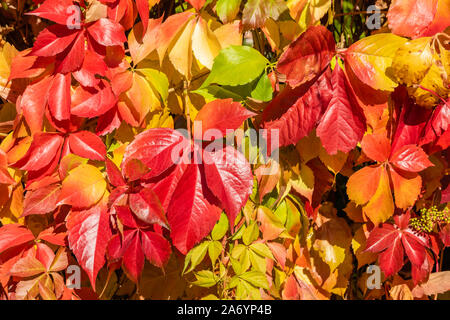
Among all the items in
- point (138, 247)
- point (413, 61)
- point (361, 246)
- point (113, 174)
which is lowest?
point (361, 246)

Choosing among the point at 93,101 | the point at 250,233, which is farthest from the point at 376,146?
the point at 93,101

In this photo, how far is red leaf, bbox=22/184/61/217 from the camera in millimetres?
752

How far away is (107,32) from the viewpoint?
0.72 meters

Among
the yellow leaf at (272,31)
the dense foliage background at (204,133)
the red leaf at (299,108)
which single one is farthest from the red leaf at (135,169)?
the yellow leaf at (272,31)

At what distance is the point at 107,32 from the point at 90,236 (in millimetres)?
343

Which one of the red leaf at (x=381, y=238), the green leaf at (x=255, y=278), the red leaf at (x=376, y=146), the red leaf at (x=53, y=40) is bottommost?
the red leaf at (x=381, y=238)

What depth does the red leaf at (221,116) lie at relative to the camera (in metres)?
0.69

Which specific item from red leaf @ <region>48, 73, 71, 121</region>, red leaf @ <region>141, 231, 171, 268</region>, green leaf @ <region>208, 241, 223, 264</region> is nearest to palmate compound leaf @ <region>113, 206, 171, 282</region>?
red leaf @ <region>141, 231, 171, 268</region>

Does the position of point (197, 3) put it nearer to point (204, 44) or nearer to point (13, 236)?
point (204, 44)

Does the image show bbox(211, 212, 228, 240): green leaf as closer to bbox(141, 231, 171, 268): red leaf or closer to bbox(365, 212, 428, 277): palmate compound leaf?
bbox(141, 231, 171, 268): red leaf

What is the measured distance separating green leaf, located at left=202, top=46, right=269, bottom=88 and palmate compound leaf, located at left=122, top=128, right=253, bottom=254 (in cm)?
11

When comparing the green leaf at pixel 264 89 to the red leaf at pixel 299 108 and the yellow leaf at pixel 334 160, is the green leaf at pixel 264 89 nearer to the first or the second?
the red leaf at pixel 299 108

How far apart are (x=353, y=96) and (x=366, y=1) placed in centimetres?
37
